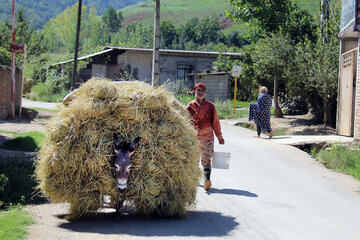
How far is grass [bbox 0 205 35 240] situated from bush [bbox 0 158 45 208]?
1.84 feet

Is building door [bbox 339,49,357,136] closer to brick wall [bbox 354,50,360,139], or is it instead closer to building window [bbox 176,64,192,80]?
brick wall [bbox 354,50,360,139]

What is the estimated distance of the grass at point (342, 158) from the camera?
39.9 ft

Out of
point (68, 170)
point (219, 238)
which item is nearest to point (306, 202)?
point (219, 238)

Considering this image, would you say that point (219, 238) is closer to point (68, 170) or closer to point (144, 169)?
point (144, 169)

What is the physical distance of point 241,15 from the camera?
33.4m

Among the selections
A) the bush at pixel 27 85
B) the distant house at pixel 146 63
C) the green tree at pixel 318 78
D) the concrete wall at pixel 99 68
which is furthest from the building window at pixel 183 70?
the green tree at pixel 318 78

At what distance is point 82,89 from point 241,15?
91.2 feet

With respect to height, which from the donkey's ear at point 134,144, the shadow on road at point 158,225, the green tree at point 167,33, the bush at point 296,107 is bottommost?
the shadow on road at point 158,225

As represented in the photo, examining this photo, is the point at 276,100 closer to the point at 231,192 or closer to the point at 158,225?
the point at 231,192

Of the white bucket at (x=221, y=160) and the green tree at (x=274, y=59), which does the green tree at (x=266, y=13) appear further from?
the white bucket at (x=221, y=160)

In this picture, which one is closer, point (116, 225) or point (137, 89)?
point (116, 225)

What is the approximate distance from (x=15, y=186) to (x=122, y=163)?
→ 2.91m

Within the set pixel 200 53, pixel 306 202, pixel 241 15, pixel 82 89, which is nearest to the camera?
pixel 82 89

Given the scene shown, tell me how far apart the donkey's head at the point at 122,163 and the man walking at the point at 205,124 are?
251 centimetres
